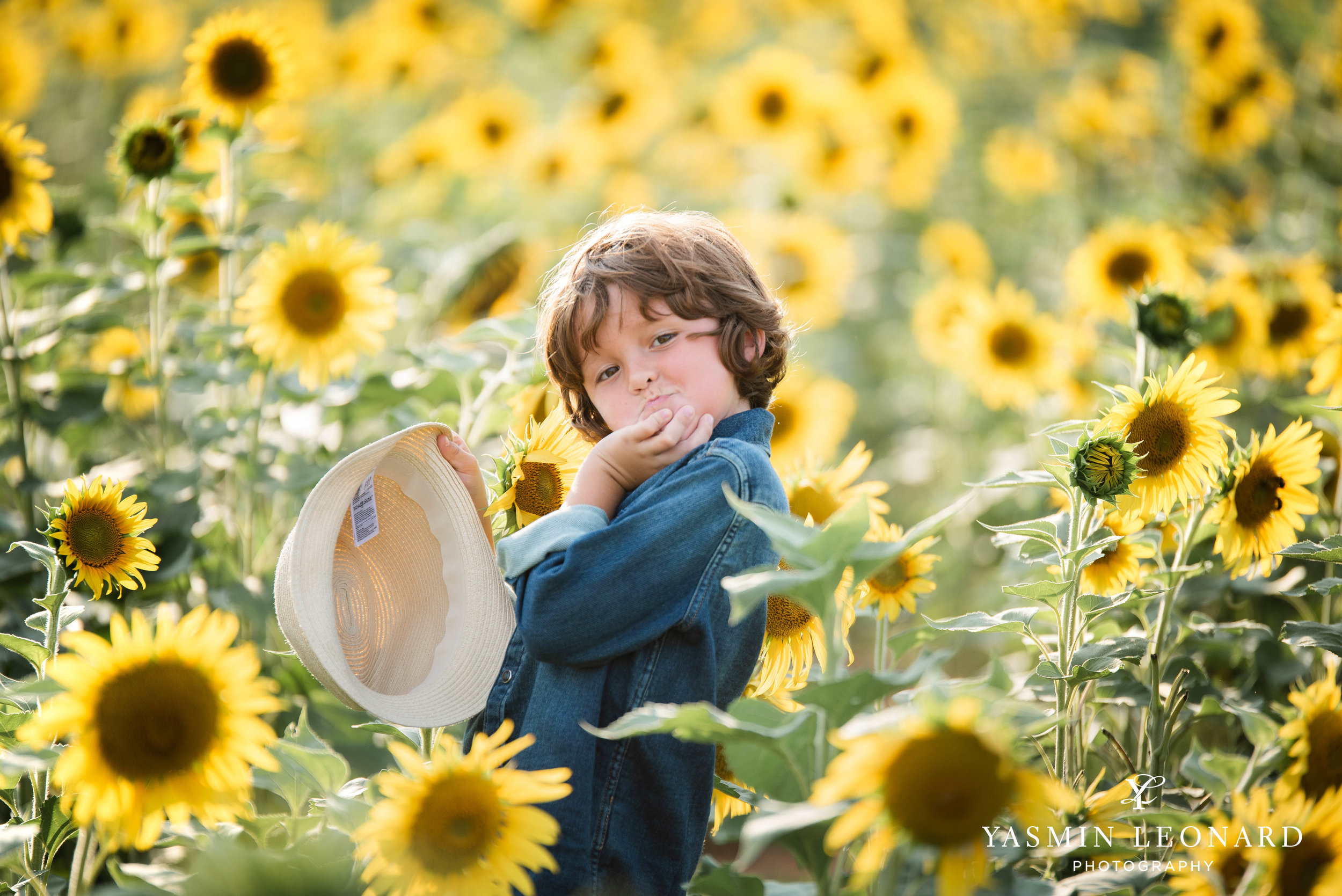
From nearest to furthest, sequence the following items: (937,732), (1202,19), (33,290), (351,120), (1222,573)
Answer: (937,732), (1222,573), (33,290), (1202,19), (351,120)

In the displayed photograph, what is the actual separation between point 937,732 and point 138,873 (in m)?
0.86

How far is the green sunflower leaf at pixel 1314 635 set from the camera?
48.5 inches

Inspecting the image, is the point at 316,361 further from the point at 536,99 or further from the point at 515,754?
the point at 536,99

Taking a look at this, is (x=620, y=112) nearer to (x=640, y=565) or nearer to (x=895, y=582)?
(x=895, y=582)

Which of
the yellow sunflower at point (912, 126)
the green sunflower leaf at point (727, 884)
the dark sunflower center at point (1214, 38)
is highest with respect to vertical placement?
the yellow sunflower at point (912, 126)

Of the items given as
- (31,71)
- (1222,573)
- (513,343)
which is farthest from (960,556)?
(31,71)

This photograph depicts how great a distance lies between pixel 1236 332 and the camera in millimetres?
2221

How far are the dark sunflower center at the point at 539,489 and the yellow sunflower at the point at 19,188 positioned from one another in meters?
1.16

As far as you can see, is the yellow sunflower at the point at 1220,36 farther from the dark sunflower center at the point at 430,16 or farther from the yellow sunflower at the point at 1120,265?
the dark sunflower center at the point at 430,16

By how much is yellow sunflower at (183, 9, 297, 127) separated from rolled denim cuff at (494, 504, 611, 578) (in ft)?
4.70

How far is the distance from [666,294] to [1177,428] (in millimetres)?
672

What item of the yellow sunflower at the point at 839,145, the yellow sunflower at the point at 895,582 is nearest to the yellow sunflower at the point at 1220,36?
the yellow sunflower at the point at 839,145

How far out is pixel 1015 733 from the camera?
2.52 ft

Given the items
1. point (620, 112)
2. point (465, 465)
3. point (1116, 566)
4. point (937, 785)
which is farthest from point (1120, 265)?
point (937, 785)
